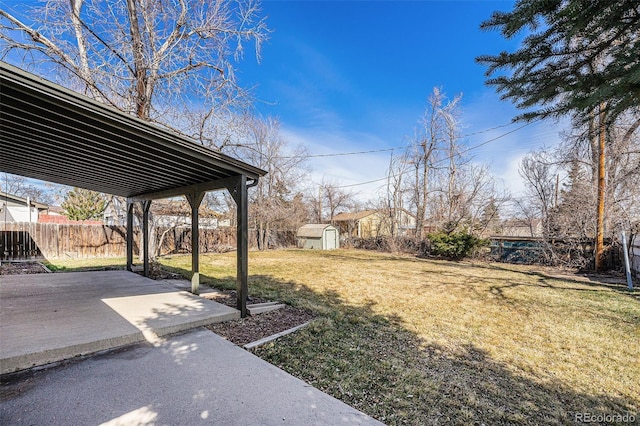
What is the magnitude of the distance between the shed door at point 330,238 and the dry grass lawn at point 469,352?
42.2ft

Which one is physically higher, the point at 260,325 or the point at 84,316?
the point at 84,316

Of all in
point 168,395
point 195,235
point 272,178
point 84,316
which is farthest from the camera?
point 272,178

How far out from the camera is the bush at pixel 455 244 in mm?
11969

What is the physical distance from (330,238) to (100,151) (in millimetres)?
16097

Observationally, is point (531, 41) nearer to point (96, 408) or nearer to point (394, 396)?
point (394, 396)

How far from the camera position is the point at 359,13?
8242mm

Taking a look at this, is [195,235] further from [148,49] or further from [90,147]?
[148,49]

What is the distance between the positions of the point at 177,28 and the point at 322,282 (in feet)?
25.9

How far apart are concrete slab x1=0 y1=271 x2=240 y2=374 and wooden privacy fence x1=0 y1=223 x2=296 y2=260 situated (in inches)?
240

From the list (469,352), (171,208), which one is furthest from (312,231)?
(469,352)

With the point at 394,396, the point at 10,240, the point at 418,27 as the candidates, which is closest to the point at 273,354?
the point at 394,396

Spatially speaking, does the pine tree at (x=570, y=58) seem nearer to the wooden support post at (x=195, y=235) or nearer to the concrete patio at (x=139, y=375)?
the concrete patio at (x=139, y=375)

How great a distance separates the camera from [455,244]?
40.4 feet

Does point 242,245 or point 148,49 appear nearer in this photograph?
point 242,245
